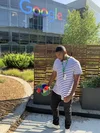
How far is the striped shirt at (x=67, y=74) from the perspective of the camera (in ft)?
9.94

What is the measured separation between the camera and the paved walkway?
145 inches

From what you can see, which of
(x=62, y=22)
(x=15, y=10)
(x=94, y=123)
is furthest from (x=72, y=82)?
(x=62, y=22)

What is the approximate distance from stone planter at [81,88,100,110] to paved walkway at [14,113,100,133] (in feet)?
1.28

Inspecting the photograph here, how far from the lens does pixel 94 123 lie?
13.3ft

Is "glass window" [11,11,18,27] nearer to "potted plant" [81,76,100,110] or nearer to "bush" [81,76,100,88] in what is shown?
"bush" [81,76,100,88]

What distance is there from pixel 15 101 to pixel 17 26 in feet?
64.2

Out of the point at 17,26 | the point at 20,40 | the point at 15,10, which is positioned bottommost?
the point at 20,40

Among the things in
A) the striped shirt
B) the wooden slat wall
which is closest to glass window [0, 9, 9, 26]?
the wooden slat wall

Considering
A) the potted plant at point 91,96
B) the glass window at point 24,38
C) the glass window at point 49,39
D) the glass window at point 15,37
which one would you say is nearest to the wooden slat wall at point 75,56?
the potted plant at point 91,96

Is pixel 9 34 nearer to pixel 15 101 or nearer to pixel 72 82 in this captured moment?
pixel 15 101

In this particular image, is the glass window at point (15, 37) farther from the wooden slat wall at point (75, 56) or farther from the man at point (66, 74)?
the man at point (66, 74)

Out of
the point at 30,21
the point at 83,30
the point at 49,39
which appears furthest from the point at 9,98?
the point at 49,39

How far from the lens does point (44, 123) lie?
13.1 feet

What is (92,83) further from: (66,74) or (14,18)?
(14,18)
